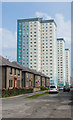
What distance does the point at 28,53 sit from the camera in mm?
144500

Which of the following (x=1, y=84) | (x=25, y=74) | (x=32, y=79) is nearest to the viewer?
(x=1, y=84)

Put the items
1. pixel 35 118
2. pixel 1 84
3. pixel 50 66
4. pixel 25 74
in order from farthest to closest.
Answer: pixel 50 66 < pixel 25 74 < pixel 1 84 < pixel 35 118

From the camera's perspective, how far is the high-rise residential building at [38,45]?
470ft

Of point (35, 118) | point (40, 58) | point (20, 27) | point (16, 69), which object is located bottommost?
point (35, 118)

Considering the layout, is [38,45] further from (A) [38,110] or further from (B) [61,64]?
(A) [38,110]

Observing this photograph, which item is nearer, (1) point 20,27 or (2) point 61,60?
(1) point 20,27

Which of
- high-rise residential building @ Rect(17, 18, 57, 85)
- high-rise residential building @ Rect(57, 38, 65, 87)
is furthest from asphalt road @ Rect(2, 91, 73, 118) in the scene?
high-rise residential building @ Rect(57, 38, 65, 87)

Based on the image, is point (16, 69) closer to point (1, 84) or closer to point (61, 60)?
point (1, 84)

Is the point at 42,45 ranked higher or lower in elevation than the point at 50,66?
higher

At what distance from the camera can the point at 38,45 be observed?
472 ft

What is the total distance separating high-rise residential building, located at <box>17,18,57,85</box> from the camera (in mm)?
143125

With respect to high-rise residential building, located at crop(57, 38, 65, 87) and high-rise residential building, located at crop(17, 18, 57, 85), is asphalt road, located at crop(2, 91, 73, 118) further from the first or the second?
high-rise residential building, located at crop(57, 38, 65, 87)

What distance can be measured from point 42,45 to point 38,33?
9200 mm

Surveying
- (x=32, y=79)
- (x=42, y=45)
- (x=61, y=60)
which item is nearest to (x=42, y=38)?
(x=42, y=45)
